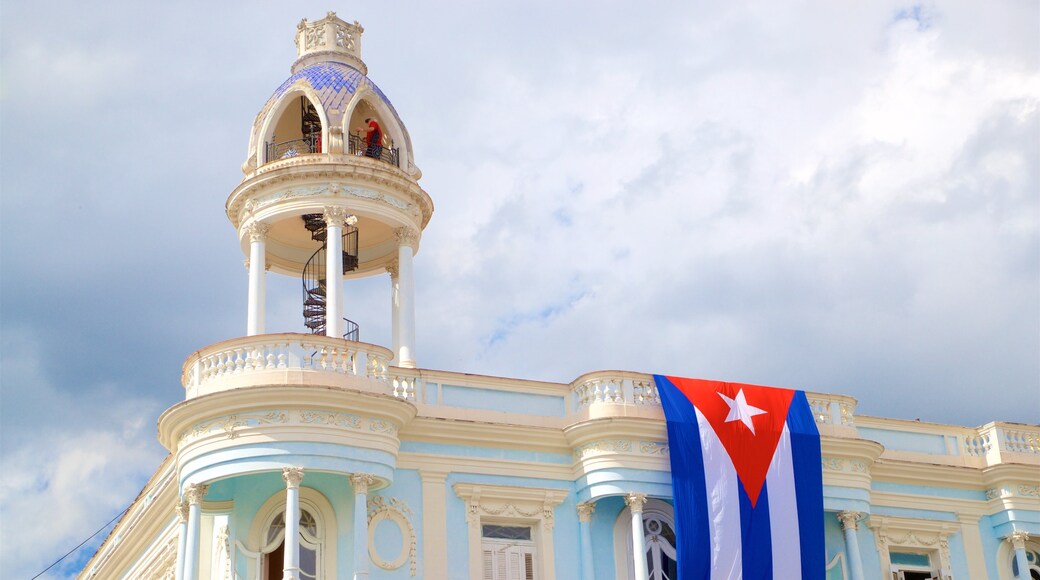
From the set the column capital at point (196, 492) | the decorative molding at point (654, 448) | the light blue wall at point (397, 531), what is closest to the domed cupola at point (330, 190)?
the light blue wall at point (397, 531)

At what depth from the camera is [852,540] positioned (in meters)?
30.7

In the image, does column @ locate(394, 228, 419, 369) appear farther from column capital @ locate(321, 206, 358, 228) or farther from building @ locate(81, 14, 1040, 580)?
column capital @ locate(321, 206, 358, 228)

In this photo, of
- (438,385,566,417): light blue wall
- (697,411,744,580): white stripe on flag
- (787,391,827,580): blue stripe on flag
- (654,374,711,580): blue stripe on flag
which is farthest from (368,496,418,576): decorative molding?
(787,391,827,580): blue stripe on flag

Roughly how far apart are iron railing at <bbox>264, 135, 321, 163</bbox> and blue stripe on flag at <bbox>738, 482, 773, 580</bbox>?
11899 millimetres

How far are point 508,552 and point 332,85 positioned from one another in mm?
11134

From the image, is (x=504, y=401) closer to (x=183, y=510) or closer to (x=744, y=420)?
(x=744, y=420)

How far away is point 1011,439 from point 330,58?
17.3m

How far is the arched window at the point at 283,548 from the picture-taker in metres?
27.5

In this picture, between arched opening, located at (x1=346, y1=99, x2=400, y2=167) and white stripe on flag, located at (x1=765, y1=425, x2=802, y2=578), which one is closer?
white stripe on flag, located at (x1=765, y1=425, x2=802, y2=578)

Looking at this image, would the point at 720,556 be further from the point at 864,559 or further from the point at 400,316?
the point at 400,316

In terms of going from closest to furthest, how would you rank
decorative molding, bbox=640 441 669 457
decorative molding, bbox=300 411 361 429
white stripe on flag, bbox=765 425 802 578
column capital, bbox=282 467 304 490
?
column capital, bbox=282 467 304 490, decorative molding, bbox=300 411 361 429, decorative molding, bbox=640 441 669 457, white stripe on flag, bbox=765 425 802 578

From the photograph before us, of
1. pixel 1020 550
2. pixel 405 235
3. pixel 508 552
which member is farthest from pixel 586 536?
pixel 1020 550

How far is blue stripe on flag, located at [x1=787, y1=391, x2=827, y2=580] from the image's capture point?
A: 29.7 metres

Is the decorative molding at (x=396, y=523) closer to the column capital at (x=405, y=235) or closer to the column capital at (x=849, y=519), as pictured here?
the column capital at (x=405, y=235)
